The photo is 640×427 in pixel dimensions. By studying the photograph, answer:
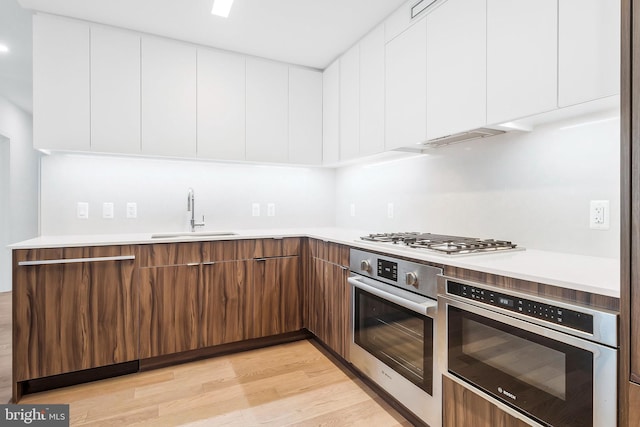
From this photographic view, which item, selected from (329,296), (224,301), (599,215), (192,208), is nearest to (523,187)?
(599,215)

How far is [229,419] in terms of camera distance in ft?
5.92

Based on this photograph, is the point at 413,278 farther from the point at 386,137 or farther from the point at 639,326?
the point at 386,137

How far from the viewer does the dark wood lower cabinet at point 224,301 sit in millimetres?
2457

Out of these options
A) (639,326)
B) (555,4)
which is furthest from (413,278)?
(555,4)

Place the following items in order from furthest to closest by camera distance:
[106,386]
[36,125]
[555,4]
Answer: [36,125]
[106,386]
[555,4]

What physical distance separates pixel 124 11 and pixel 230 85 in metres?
0.85

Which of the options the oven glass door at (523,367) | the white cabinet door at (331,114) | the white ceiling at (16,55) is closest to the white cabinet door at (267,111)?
the white cabinet door at (331,114)

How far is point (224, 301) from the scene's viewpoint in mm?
2520

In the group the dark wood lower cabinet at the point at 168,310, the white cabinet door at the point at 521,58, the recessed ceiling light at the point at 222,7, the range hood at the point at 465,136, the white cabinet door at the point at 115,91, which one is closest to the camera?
the white cabinet door at the point at 521,58

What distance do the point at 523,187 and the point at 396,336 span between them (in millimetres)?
1049

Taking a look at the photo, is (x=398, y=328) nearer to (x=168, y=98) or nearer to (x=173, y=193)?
Result: (x=173, y=193)

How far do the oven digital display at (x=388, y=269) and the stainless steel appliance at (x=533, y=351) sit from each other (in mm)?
311

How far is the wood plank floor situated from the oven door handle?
25.3 inches

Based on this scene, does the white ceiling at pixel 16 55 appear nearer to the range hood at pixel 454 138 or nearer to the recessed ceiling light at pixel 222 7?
the recessed ceiling light at pixel 222 7
